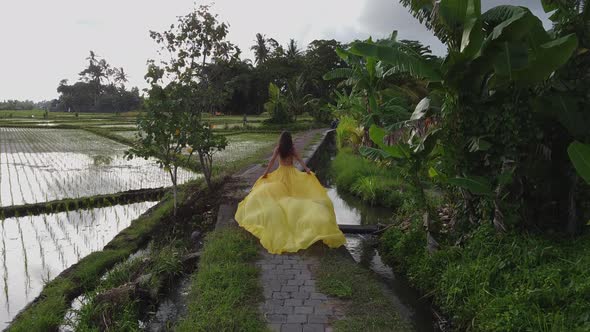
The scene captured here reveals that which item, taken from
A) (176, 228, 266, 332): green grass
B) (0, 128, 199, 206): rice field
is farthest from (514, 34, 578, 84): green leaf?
(0, 128, 199, 206): rice field

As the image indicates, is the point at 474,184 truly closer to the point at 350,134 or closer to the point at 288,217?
the point at 288,217

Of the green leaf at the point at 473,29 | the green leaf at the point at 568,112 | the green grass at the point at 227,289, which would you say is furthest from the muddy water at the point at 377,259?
the green leaf at the point at 473,29

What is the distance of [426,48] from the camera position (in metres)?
5.43

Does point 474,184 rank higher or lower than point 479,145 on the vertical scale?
lower

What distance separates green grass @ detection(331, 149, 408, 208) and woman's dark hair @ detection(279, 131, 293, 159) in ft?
9.86

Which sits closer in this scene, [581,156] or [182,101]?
[581,156]

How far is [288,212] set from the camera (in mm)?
5406

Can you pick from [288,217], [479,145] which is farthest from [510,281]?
[288,217]

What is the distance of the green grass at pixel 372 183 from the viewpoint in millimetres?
8602

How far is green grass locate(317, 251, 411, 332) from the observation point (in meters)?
3.61

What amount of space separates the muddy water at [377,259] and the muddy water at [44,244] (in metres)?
3.83

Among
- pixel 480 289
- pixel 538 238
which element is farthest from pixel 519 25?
pixel 480 289

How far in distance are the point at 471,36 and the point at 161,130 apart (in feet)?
16.7

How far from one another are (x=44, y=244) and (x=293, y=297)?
13.4 feet
